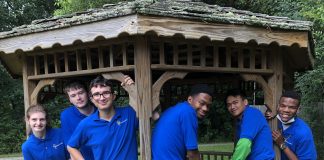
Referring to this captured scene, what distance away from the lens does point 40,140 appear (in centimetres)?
454

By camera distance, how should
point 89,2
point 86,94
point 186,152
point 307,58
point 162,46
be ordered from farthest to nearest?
point 89,2, point 307,58, point 86,94, point 162,46, point 186,152

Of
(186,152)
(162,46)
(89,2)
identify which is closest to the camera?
(186,152)

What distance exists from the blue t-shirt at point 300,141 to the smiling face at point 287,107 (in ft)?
0.45

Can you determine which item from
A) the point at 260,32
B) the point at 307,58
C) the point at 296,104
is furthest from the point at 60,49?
the point at 307,58

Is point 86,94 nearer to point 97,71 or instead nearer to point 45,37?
point 97,71

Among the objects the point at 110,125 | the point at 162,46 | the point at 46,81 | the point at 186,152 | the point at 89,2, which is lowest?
the point at 186,152

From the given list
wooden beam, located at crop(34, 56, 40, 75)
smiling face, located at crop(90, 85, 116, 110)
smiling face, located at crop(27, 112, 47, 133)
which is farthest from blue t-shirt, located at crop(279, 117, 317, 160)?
wooden beam, located at crop(34, 56, 40, 75)

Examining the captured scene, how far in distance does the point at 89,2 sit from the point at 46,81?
10.2 metres

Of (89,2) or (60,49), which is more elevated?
(89,2)

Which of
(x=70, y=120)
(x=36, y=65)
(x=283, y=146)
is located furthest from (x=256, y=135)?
(x=36, y=65)

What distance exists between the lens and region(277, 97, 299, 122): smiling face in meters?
4.86

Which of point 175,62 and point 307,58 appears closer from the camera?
point 175,62

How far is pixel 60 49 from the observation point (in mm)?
4855

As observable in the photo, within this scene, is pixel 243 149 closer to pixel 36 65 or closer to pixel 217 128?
pixel 36 65
